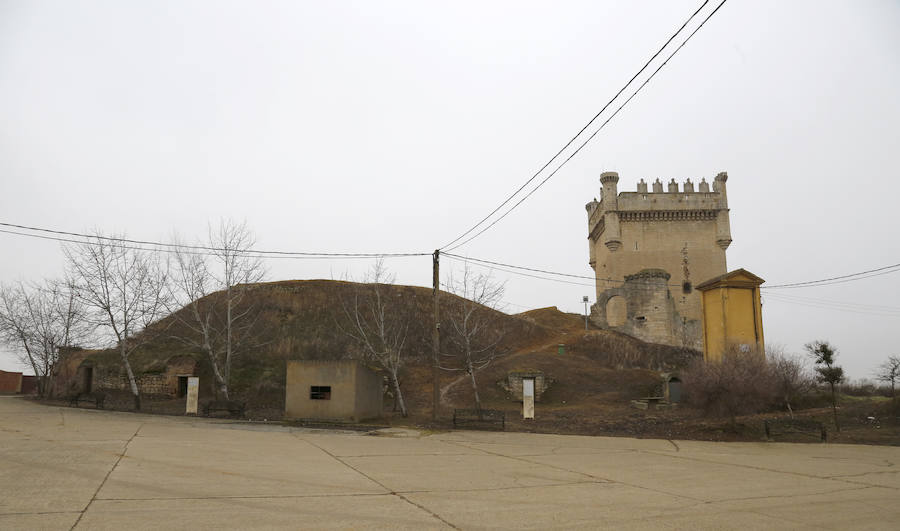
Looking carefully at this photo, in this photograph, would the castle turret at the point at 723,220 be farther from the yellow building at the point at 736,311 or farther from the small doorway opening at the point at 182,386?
the small doorway opening at the point at 182,386

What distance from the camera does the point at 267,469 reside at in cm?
922

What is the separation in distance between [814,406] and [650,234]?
3305 cm

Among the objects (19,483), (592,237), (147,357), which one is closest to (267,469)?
(19,483)

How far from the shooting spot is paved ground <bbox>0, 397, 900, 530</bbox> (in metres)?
6.12

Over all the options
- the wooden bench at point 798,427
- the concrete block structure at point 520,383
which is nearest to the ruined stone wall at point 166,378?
the concrete block structure at point 520,383

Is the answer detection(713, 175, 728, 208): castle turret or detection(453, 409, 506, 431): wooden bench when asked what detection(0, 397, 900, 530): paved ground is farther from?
detection(713, 175, 728, 208): castle turret

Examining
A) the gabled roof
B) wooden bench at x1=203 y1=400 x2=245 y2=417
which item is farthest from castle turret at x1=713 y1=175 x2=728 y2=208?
wooden bench at x1=203 y1=400 x2=245 y2=417

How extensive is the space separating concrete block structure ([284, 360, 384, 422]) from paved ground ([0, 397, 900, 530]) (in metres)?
8.37

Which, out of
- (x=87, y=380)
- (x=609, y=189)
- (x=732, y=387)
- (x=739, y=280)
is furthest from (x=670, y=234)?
(x=87, y=380)

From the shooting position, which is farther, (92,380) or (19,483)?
(92,380)

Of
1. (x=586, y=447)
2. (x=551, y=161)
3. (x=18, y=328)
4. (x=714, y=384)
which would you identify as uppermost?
(x=551, y=161)

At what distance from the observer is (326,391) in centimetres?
2258

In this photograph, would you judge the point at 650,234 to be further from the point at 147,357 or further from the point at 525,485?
the point at 525,485

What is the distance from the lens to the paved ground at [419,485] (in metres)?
6.12
